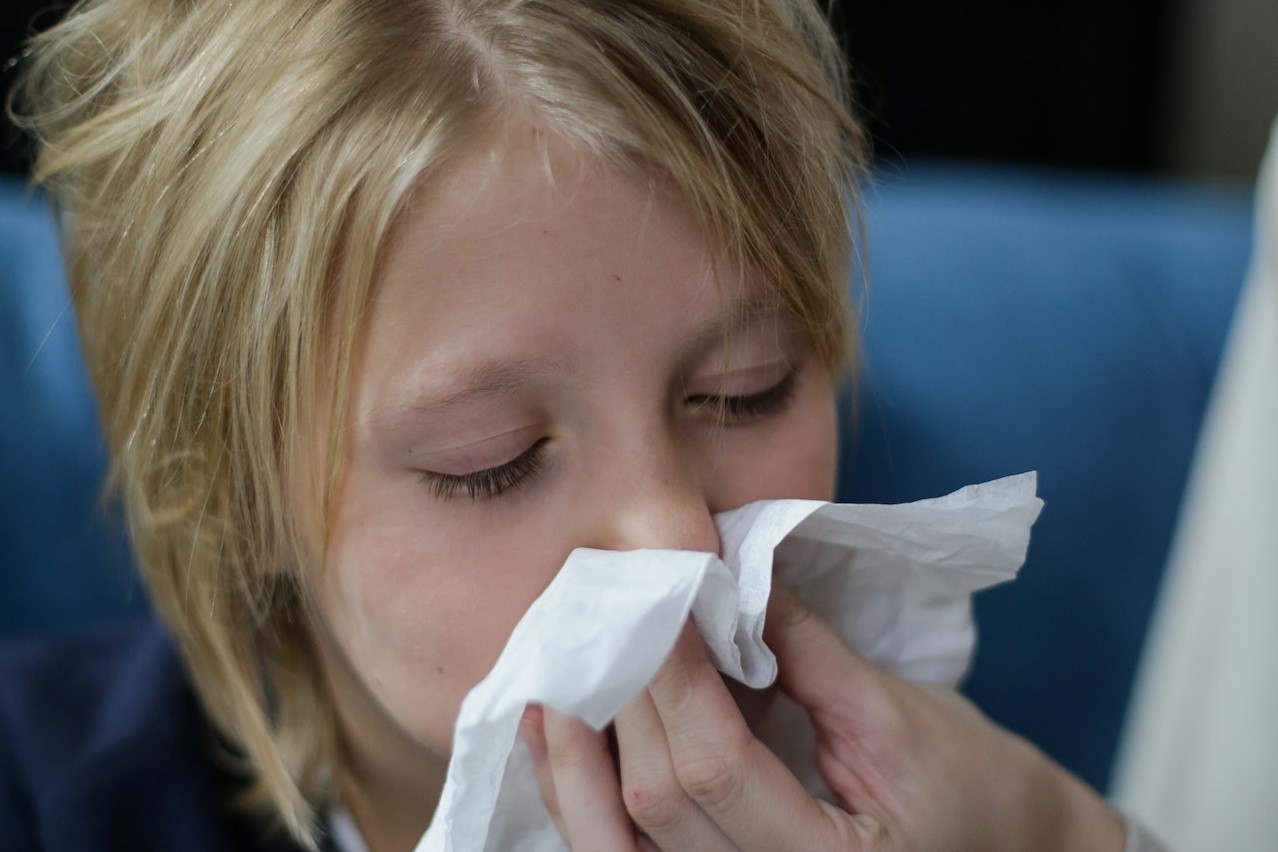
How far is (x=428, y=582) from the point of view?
0.65 m

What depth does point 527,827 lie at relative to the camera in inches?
26.9

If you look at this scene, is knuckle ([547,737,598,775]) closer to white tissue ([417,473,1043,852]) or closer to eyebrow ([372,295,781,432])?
white tissue ([417,473,1043,852])

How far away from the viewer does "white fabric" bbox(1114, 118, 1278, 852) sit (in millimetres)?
887

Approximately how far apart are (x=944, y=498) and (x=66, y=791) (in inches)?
23.4

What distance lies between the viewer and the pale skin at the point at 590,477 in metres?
0.60

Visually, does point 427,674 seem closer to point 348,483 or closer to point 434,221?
point 348,483

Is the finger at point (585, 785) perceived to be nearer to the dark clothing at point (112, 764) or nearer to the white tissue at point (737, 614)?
the white tissue at point (737, 614)

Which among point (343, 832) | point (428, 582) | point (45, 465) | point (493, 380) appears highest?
point (493, 380)

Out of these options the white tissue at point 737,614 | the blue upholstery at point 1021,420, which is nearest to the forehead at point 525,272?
the white tissue at point 737,614

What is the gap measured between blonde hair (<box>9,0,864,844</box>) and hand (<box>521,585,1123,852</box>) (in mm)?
177

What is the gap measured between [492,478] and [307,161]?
176 mm

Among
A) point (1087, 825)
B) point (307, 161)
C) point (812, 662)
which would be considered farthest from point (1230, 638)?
point (307, 161)

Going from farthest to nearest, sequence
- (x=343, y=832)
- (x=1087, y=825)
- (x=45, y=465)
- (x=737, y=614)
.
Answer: (x=45, y=465), (x=343, y=832), (x=1087, y=825), (x=737, y=614)

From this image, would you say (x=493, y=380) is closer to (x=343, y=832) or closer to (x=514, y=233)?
(x=514, y=233)
